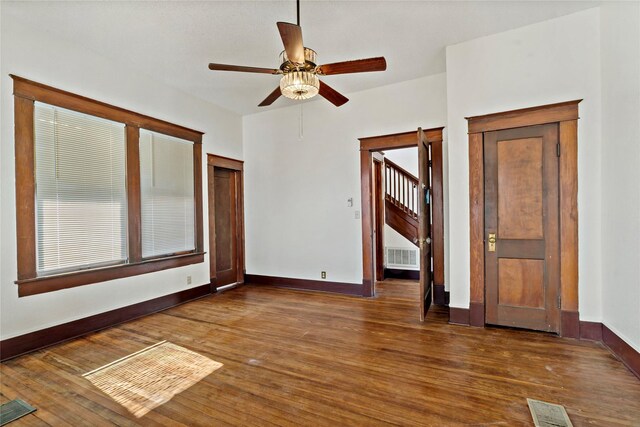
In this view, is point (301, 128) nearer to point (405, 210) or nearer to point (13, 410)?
point (405, 210)

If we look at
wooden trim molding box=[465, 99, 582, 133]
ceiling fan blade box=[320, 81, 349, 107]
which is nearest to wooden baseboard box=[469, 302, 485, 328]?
wooden trim molding box=[465, 99, 582, 133]

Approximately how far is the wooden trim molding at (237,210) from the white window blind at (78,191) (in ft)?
4.72

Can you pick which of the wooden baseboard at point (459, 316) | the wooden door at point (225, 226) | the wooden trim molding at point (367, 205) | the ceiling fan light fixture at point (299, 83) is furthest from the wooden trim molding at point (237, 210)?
the wooden baseboard at point (459, 316)

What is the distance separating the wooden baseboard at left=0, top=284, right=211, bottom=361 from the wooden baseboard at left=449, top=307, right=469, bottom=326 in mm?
3729

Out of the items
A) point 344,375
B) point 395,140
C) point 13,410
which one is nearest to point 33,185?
point 13,410

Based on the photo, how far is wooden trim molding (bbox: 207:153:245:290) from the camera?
5145 mm

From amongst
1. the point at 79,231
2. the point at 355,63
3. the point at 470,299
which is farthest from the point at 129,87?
the point at 470,299

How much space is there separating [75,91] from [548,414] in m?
5.17

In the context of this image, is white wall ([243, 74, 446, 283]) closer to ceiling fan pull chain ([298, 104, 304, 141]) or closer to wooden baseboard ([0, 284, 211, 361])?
ceiling fan pull chain ([298, 104, 304, 141])

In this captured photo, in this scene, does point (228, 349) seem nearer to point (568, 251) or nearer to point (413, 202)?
point (568, 251)

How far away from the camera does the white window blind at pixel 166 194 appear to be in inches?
163

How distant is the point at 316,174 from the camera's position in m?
5.26

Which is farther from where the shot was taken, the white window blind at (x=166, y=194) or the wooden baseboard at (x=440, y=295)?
the wooden baseboard at (x=440, y=295)

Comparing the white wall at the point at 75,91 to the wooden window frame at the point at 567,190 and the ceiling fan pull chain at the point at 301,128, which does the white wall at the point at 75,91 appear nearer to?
the ceiling fan pull chain at the point at 301,128
